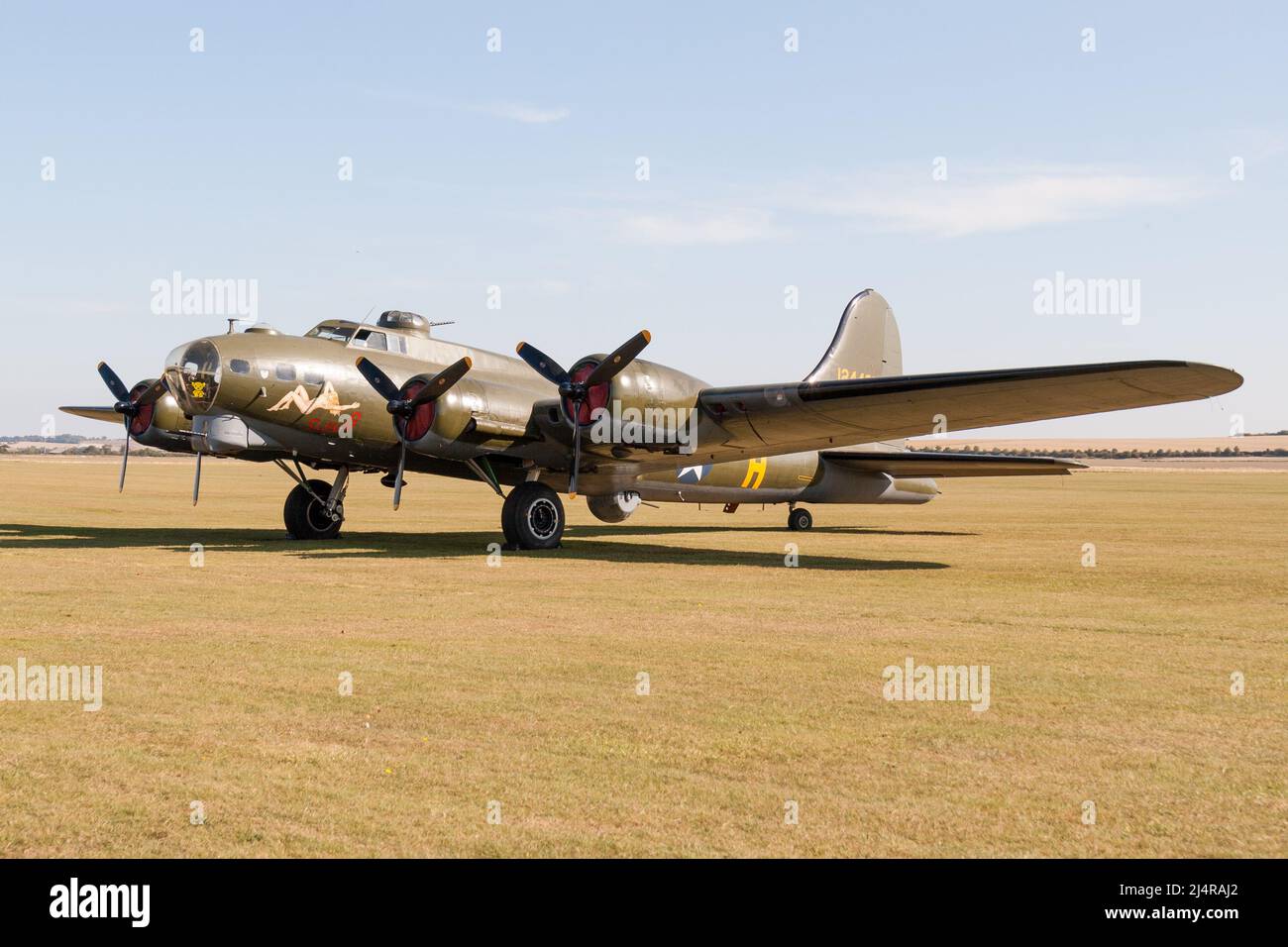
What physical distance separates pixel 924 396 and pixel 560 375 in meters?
6.68

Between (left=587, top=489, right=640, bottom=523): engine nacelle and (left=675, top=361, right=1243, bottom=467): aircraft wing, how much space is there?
163 cm

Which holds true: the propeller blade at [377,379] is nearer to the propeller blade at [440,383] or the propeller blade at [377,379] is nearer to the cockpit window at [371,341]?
the propeller blade at [440,383]

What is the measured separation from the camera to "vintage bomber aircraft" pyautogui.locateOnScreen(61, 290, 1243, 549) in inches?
779

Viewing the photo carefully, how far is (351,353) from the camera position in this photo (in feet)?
71.6

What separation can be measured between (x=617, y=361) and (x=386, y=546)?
6.36 meters

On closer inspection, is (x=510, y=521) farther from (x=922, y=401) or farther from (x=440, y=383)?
(x=922, y=401)

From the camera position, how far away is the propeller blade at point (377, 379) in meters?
21.0

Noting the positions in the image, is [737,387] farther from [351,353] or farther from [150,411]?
[150,411]

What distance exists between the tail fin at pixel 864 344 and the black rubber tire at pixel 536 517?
27.7 feet

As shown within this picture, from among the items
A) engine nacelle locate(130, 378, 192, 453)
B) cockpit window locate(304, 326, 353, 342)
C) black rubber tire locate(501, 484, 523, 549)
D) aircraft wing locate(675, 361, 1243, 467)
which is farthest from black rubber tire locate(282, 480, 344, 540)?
aircraft wing locate(675, 361, 1243, 467)

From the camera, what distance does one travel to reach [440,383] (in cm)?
2066

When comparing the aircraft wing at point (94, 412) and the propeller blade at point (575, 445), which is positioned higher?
the aircraft wing at point (94, 412)

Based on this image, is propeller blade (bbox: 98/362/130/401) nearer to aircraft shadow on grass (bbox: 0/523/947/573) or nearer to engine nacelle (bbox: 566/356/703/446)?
aircraft shadow on grass (bbox: 0/523/947/573)

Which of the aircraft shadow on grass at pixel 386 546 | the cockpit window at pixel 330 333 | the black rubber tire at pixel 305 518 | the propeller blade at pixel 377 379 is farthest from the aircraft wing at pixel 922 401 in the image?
the black rubber tire at pixel 305 518
